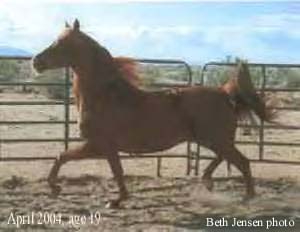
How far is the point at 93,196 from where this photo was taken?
717cm

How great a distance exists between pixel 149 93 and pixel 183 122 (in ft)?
1.44

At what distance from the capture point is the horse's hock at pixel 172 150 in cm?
830

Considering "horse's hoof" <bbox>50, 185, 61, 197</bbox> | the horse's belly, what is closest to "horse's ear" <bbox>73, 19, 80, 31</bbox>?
the horse's belly

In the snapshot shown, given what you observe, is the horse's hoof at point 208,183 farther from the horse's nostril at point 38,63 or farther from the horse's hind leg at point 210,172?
the horse's nostril at point 38,63

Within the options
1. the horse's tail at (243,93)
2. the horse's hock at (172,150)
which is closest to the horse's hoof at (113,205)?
the horse's hock at (172,150)

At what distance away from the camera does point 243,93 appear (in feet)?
23.5

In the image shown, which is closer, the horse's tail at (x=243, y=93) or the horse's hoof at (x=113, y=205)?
the horse's hoof at (x=113, y=205)

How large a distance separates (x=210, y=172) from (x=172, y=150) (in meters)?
3.88

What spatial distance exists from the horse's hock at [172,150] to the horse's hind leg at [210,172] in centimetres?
56

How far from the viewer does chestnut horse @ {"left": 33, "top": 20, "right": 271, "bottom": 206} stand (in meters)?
6.54

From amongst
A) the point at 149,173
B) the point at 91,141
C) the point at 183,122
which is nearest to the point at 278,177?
the point at 149,173

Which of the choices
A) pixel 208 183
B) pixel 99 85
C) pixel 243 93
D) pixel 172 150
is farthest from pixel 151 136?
pixel 172 150

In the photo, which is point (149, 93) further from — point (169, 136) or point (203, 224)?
point (203, 224)

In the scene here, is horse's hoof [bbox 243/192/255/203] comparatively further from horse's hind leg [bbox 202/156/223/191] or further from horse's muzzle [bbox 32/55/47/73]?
horse's muzzle [bbox 32/55/47/73]
